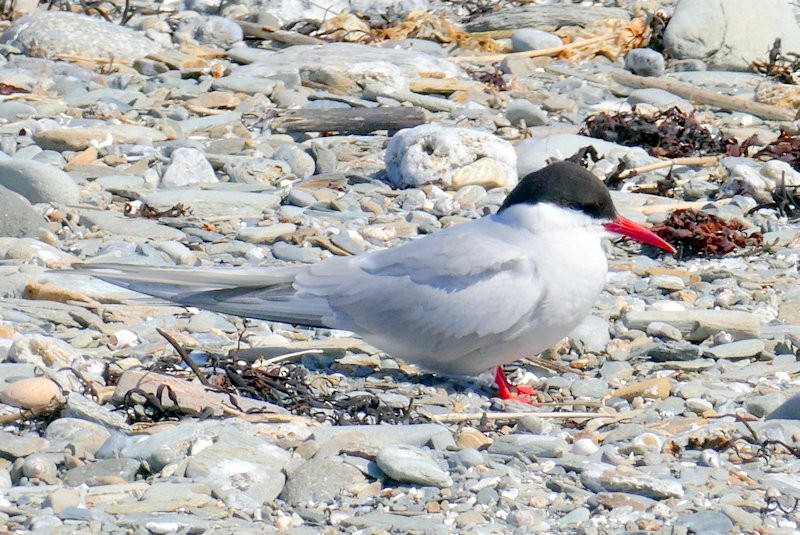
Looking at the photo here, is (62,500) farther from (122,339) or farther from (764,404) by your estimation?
(764,404)

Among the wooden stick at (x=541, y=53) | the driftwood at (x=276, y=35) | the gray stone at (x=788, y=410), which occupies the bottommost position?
the wooden stick at (x=541, y=53)

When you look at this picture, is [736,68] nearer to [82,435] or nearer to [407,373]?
[407,373]

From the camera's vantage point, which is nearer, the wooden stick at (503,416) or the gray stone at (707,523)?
the gray stone at (707,523)

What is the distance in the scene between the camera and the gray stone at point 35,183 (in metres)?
6.01

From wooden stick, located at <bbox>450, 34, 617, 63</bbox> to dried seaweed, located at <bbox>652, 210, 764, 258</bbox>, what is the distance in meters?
3.18

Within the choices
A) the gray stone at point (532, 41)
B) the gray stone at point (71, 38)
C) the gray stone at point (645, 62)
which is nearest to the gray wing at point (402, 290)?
the gray stone at point (71, 38)

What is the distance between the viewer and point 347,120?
24.0ft

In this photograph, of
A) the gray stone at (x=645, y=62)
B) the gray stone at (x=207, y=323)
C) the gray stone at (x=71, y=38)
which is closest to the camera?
the gray stone at (x=207, y=323)

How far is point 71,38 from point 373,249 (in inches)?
146

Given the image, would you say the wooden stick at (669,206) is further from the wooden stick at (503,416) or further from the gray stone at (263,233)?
the wooden stick at (503,416)

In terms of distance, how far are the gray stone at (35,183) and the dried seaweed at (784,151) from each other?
3.42m

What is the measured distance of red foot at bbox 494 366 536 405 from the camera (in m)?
4.33

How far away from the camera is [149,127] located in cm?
725

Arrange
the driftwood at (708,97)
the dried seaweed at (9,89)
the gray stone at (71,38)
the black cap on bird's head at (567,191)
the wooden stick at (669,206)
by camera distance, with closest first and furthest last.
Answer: the black cap on bird's head at (567,191)
the wooden stick at (669,206)
the dried seaweed at (9,89)
the driftwood at (708,97)
the gray stone at (71,38)
